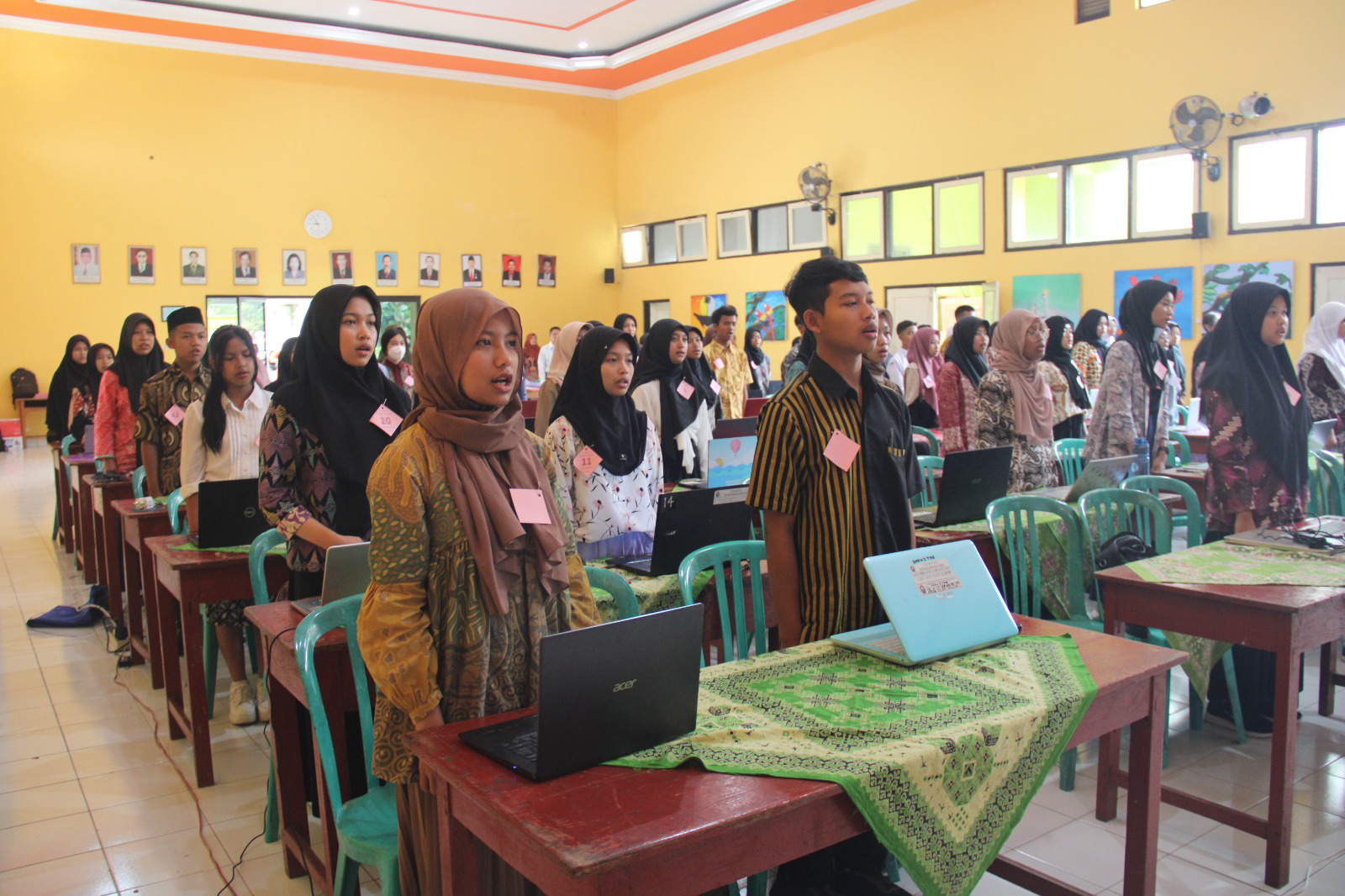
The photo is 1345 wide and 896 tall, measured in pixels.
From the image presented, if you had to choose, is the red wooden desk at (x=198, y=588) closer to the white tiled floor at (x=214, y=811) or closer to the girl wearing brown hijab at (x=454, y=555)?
the white tiled floor at (x=214, y=811)

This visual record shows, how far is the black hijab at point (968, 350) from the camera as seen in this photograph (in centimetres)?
556

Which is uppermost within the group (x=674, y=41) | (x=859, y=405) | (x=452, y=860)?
(x=674, y=41)

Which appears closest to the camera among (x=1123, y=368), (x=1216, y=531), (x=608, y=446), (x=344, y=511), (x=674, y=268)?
(x=344, y=511)

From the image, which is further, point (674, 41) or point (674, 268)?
point (674, 268)

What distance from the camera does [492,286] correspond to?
51.5 ft

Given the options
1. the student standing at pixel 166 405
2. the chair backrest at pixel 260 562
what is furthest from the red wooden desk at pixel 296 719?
the student standing at pixel 166 405

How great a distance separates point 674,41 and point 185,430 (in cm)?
1157

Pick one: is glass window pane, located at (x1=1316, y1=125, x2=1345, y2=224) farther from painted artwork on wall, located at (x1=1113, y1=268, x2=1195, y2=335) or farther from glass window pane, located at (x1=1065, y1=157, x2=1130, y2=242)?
glass window pane, located at (x1=1065, y1=157, x2=1130, y2=242)

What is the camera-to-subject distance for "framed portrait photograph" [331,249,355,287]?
14.3 meters

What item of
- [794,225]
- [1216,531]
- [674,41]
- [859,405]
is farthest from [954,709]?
[674,41]

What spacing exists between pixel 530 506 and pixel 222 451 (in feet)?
8.72

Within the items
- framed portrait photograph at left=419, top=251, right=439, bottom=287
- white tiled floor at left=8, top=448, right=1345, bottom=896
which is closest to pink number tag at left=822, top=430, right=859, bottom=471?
white tiled floor at left=8, top=448, right=1345, bottom=896

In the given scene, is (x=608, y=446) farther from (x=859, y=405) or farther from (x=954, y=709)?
(x=954, y=709)

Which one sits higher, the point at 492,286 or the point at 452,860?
the point at 492,286
